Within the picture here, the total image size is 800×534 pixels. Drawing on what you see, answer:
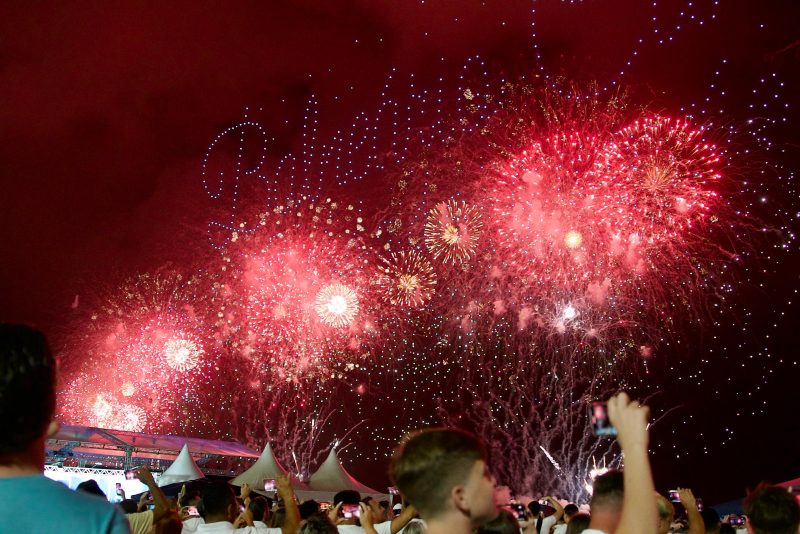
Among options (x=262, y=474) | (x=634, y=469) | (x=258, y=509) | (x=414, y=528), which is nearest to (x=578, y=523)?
(x=414, y=528)

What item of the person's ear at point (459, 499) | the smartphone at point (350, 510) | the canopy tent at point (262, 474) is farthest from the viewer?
the canopy tent at point (262, 474)

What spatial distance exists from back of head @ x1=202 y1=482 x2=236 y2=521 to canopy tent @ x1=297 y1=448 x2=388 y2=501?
1362 centimetres

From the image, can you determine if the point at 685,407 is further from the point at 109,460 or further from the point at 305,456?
the point at 109,460

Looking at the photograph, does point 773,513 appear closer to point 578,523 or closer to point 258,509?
point 578,523

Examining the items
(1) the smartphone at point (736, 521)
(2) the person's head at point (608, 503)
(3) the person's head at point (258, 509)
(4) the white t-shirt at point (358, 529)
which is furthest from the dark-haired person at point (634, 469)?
(1) the smartphone at point (736, 521)

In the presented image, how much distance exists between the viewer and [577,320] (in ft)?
66.4

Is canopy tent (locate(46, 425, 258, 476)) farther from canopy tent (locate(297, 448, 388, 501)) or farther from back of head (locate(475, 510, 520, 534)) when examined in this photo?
back of head (locate(475, 510, 520, 534))

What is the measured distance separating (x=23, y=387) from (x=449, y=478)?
1252 mm

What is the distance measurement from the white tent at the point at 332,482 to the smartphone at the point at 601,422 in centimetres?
1660

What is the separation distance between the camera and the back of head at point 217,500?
483 cm

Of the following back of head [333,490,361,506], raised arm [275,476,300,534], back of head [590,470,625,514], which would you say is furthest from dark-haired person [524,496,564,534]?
back of head [590,470,625,514]

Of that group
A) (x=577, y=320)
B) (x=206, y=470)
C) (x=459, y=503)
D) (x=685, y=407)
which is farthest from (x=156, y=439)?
(x=685, y=407)

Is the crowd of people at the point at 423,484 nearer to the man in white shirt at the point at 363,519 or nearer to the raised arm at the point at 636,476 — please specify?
the raised arm at the point at 636,476

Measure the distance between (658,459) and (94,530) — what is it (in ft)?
118
